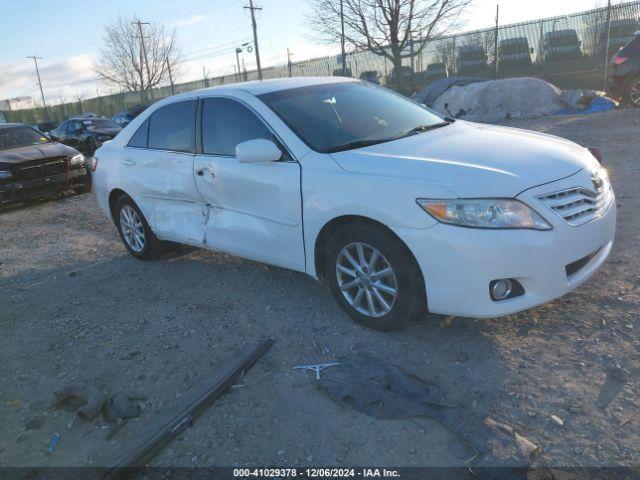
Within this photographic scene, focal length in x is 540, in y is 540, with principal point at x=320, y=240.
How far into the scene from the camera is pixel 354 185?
3.39 meters

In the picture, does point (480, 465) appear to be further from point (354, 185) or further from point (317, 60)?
point (317, 60)

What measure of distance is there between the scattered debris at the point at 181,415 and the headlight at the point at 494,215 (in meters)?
1.52

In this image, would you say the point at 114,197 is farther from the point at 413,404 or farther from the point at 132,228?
the point at 413,404

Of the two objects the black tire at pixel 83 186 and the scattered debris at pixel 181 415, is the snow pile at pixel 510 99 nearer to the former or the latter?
the black tire at pixel 83 186

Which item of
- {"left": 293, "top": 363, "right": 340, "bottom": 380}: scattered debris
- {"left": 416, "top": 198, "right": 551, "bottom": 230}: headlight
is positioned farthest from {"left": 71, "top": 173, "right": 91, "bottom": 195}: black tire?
{"left": 416, "top": 198, "right": 551, "bottom": 230}: headlight

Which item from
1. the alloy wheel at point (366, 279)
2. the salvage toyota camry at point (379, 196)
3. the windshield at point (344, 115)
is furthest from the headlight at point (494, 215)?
the windshield at point (344, 115)

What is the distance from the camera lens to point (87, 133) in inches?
717

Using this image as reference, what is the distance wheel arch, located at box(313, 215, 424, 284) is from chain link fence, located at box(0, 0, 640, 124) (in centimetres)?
1669

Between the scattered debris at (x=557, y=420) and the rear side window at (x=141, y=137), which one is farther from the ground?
the rear side window at (x=141, y=137)

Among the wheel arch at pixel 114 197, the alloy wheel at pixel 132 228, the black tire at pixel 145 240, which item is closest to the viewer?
the black tire at pixel 145 240

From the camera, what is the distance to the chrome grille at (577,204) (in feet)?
10.2

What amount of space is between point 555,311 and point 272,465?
217 cm

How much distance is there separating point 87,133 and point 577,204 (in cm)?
1797

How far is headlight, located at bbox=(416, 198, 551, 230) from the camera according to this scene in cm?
299
